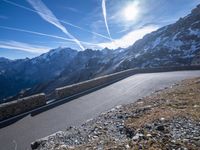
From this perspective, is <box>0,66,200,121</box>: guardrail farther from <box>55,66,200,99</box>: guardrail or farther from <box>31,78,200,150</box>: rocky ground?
<box>31,78,200,150</box>: rocky ground

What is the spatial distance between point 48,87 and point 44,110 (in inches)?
6218

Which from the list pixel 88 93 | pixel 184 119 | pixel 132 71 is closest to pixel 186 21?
pixel 132 71

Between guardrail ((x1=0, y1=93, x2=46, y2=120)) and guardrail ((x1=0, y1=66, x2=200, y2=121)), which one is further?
guardrail ((x1=0, y1=66, x2=200, y2=121))

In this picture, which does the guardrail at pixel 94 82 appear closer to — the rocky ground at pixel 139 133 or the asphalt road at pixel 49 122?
the asphalt road at pixel 49 122

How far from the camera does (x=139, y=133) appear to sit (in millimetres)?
5875

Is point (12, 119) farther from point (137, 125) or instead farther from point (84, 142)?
point (137, 125)

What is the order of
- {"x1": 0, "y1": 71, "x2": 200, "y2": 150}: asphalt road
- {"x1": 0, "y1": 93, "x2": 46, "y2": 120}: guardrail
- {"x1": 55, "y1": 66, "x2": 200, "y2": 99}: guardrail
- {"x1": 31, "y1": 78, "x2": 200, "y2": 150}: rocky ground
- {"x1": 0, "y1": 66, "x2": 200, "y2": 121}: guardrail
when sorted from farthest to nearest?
{"x1": 55, "y1": 66, "x2": 200, "y2": 99}: guardrail
{"x1": 0, "y1": 66, "x2": 200, "y2": 121}: guardrail
{"x1": 0, "y1": 93, "x2": 46, "y2": 120}: guardrail
{"x1": 0, "y1": 71, "x2": 200, "y2": 150}: asphalt road
{"x1": 31, "y1": 78, "x2": 200, "y2": 150}: rocky ground

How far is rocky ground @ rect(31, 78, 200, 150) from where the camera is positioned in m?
5.04

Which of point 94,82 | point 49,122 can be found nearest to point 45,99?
point 49,122

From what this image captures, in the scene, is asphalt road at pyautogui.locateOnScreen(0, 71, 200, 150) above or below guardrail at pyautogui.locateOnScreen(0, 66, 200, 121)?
below

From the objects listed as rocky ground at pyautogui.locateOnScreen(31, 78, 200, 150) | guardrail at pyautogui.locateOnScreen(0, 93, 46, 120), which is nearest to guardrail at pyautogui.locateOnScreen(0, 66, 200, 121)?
guardrail at pyautogui.locateOnScreen(0, 93, 46, 120)

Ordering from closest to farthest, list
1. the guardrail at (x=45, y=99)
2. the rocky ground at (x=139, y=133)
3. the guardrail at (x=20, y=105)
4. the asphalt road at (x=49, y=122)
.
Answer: the rocky ground at (x=139, y=133), the asphalt road at (x=49, y=122), the guardrail at (x=20, y=105), the guardrail at (x=45, y=99)

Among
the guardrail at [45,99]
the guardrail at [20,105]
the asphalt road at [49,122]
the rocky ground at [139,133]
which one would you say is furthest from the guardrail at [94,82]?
the rocky ground at [139,133]

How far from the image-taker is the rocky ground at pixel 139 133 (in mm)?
5035
